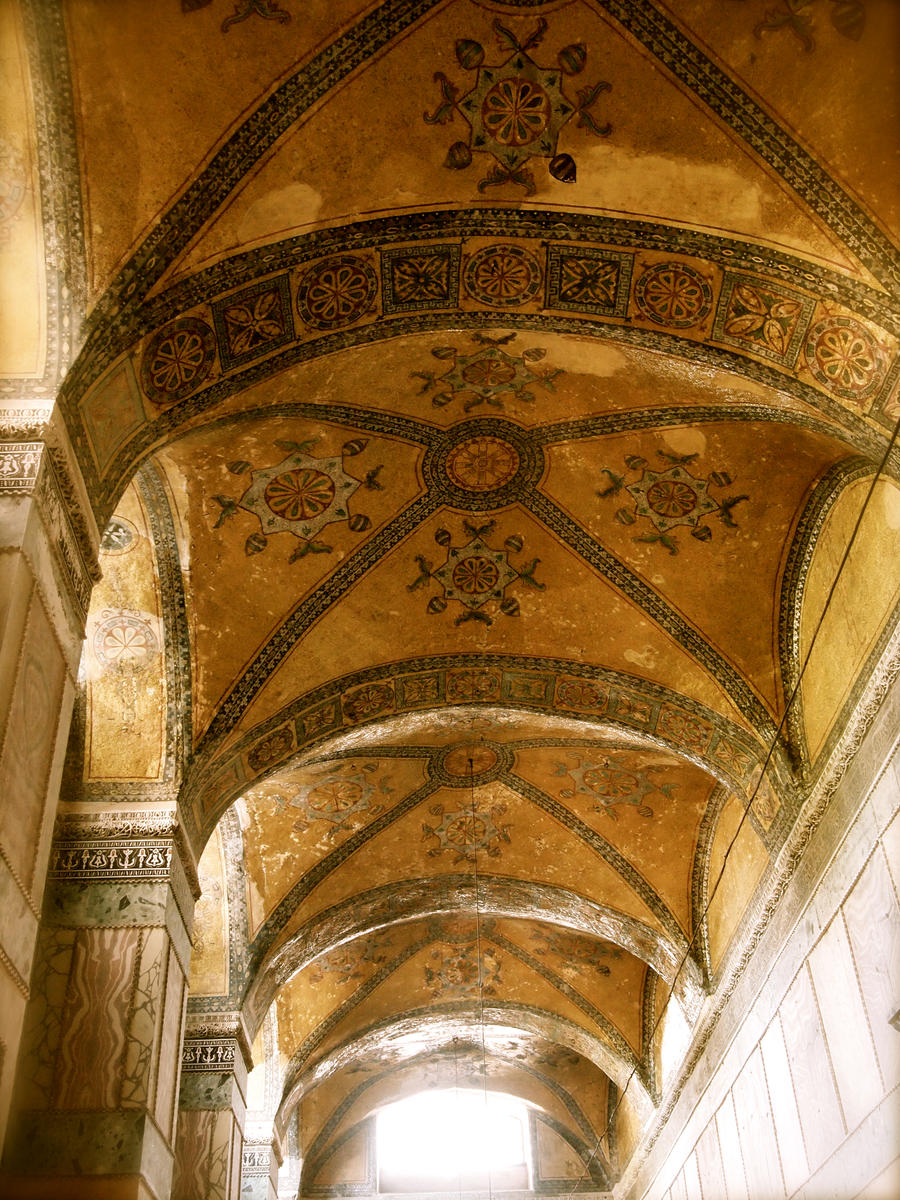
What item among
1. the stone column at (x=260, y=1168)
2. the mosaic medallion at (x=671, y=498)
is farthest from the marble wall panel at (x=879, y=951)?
the stone column at (x=260, y=1168)

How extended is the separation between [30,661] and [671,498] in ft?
15.0

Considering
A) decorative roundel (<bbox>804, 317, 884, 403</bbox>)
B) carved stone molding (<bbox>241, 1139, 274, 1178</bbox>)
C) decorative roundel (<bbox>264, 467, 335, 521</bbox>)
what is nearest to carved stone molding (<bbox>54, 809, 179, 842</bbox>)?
decorative roundel (<bbox>264, 467, 335, 521</bbox>)

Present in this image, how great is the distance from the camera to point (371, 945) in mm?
13211

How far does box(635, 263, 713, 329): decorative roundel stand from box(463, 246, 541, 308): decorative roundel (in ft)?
1.94

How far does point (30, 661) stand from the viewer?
4.82 meters

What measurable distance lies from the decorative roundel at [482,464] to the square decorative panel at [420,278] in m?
1.35

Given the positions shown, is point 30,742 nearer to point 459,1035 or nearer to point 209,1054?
point 209,1054

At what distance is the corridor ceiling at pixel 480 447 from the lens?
5.52 meters

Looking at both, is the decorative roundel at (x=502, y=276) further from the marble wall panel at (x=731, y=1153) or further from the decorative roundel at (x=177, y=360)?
the marble wall panel at (x=731, y=1153)

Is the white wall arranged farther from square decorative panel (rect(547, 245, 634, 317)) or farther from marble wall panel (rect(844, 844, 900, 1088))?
square decorative panel (rect(547, 245, 634, 317))

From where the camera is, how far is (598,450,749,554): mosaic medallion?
7.79m

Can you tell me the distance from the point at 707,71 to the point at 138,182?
2.70 meters

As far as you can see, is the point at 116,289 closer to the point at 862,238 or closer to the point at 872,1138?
the point at 862,238

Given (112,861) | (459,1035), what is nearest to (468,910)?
(459,1035)
